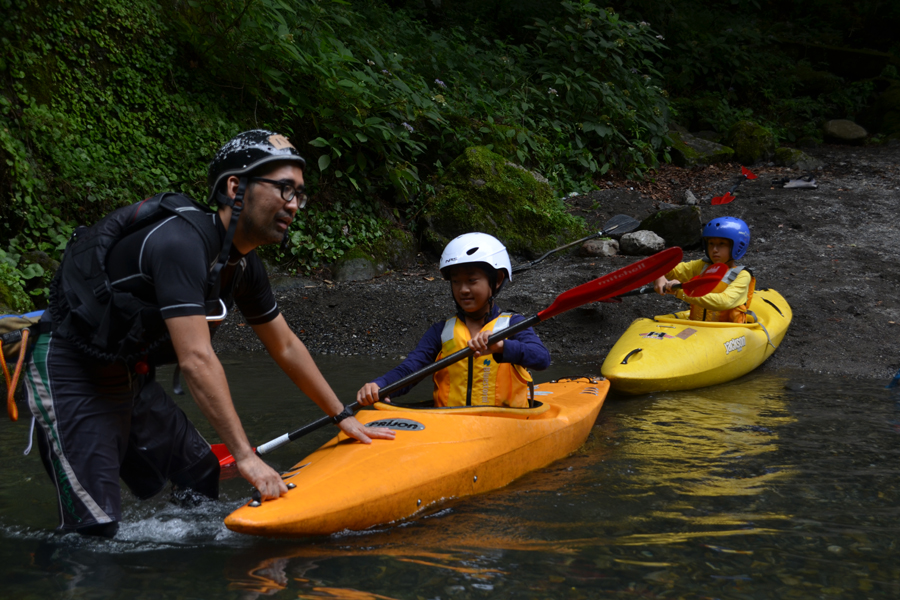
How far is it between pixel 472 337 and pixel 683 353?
2.18 m

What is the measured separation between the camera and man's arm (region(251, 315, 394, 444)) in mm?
2445

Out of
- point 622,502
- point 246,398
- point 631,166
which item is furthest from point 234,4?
point 622,502

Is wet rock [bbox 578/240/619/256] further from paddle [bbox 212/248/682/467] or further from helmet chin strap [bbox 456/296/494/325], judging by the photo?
helmet chin strap [bbox 456/296/494/325]

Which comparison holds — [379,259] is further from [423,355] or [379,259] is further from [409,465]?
[409,465]

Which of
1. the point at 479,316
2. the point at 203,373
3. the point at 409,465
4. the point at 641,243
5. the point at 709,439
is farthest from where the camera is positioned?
the point at 641,243

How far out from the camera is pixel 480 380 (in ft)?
10.7

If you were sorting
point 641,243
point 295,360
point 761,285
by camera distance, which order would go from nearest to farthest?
point 295,360 < point 761,285 < point 641,243

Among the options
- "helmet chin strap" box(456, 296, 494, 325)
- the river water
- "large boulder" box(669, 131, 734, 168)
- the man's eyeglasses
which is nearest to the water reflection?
the river water

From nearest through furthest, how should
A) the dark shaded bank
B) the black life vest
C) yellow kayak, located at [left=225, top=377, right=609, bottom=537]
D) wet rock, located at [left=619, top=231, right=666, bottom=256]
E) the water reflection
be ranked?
the black life vest → yellow kayak, located at [left=225, top=377, right=609, bottom=537] → the water reflection → the dark shaded bank → wet rock, located at [left=619, top=231, right=666, bottom=256]

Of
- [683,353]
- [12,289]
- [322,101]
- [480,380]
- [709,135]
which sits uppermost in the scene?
[322,101]

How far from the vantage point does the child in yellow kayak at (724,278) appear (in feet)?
17.0

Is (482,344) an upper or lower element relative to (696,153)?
lower

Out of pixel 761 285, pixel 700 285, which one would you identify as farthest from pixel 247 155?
pixel 761 285

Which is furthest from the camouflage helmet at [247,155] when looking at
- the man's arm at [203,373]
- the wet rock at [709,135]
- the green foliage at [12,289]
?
Result: the wet rock at [709,135]
